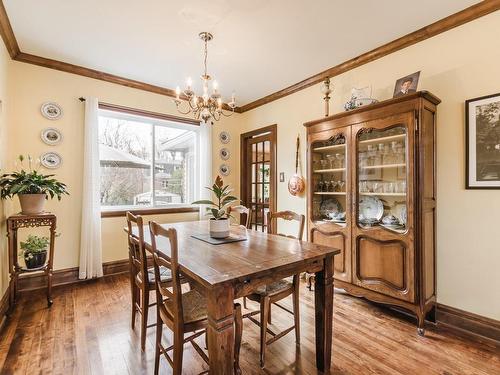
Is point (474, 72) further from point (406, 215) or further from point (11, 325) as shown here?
point (11, 325)

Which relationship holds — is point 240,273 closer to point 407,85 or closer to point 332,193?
point 332,193

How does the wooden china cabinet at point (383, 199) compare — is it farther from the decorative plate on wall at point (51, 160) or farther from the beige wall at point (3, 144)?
the beige wall at point (3, 144)

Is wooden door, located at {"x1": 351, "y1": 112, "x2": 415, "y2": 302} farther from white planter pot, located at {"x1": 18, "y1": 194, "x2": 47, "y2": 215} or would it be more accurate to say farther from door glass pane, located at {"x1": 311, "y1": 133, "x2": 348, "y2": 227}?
white planter pot, located at {"x1": 18, "y1": 194, "x2": 47, "y2": 215}

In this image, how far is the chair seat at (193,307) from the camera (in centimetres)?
146

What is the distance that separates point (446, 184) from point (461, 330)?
4.01 feet

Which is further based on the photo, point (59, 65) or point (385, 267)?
point (59, 65)

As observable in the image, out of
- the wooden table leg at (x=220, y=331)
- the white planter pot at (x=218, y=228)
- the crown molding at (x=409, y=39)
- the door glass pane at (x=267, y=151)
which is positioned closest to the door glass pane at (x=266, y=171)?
the door glass pane at (x=267, y=151)

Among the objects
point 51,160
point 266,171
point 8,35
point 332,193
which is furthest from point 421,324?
point 8,35

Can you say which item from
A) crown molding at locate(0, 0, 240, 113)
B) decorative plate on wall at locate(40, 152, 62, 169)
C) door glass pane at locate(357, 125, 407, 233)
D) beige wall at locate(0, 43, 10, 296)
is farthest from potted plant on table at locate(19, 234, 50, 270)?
door glass pane at locate(357, 125, 407, 233)

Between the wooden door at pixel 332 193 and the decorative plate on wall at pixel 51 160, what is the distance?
118 inches

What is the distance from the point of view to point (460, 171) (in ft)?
7.29

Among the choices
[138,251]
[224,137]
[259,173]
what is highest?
[224,137]

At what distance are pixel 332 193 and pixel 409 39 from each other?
1680mm

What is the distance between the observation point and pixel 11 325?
2227mm
